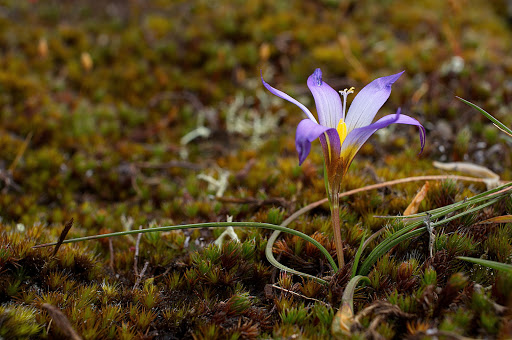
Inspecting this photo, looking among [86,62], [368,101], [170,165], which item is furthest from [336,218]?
[86,62]

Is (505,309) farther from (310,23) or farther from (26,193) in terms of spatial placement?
(310,23)

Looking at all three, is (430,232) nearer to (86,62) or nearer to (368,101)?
(368,101)

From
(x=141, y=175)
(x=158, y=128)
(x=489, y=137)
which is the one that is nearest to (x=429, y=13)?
(x=489, y=137)

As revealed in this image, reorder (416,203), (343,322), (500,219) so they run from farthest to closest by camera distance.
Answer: (416,203) < (500,219) < (343,322)

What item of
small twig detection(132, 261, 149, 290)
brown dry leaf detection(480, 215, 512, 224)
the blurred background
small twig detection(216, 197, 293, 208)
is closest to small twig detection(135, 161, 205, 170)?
the blurred background

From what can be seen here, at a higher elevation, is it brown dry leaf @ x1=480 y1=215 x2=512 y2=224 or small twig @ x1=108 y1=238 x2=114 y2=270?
brown dry leaf @ x1=480 y1=215 x2=512 y2=224

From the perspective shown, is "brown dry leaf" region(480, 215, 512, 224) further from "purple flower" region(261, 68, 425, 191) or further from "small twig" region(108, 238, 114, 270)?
"small twig" region(108, 238, 114, 270)
